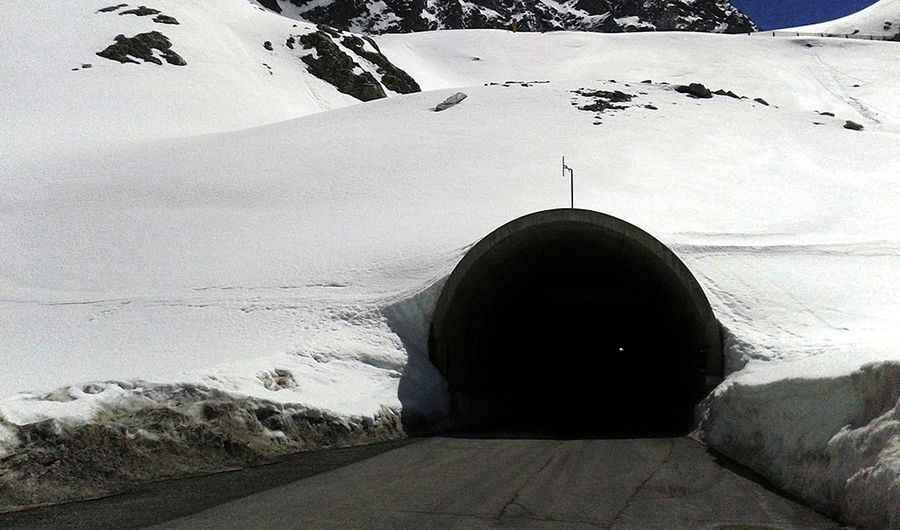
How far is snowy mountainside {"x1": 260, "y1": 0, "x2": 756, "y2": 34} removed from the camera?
146000 mm

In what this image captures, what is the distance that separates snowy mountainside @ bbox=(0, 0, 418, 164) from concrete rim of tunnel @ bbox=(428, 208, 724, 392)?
2320cm

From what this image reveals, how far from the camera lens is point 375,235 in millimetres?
24062

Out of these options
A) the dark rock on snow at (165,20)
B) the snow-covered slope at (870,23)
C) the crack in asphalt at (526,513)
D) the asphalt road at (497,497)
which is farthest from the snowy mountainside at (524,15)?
the crack in asphalt at (526,513)

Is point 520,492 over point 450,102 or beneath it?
beneath

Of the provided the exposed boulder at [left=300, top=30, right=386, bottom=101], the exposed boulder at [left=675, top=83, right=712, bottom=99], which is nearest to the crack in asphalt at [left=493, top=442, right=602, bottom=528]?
the exposed boulder at [left=675, top=83, right=712, bottom=99]

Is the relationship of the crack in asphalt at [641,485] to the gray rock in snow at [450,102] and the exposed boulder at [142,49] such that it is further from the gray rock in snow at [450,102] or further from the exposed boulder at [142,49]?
the exposed boulder at [142,49]

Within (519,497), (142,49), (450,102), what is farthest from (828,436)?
(142,49)

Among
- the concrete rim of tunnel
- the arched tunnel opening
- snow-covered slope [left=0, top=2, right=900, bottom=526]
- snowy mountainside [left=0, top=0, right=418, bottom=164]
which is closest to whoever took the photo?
snow-covered slope [left=0, top=2, right=900, bottom=526]

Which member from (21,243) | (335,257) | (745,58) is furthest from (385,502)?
(745,58)

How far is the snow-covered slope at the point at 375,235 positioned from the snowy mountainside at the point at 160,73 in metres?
0.35

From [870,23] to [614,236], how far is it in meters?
132

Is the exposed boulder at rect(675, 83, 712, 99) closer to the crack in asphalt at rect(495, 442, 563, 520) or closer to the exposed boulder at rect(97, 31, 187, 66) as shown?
the exposed boulder at rect(97, 31, 187, 66)

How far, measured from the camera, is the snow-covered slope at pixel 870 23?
121000 millimetres

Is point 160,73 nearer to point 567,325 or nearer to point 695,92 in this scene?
point 567,325
